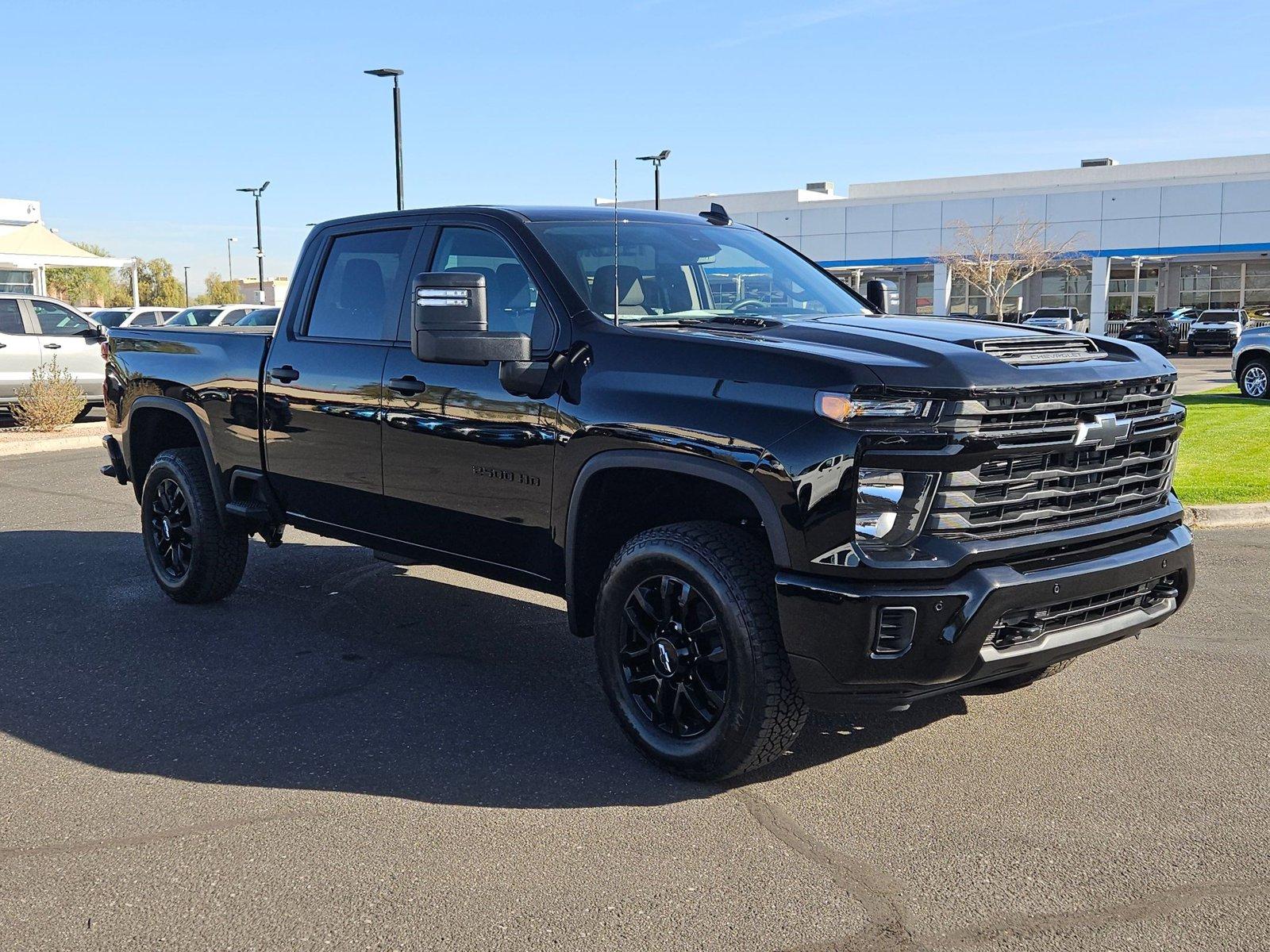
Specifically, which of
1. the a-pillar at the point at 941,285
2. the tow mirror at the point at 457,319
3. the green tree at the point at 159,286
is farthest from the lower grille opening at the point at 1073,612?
the green tree at the point at 159,286

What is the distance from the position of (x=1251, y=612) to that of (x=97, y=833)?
5658 mm

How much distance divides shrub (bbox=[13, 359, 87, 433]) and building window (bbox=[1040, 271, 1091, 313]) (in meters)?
48.8

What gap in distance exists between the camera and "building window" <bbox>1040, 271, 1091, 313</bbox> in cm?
5728

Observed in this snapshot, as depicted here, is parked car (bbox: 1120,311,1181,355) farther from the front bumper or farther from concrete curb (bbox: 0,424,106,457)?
the front bumper

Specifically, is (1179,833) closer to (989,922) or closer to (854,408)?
(989,922)

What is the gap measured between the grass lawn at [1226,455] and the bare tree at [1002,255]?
1219 inches

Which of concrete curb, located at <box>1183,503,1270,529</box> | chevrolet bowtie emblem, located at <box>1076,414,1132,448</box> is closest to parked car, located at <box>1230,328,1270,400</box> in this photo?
concrete curb, located at <box>1183,503,1270,529</box>

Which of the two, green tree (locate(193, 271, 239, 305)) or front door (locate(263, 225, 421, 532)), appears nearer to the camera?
front door (locate(263, 225, 421, 532))

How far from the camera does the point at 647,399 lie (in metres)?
4.32

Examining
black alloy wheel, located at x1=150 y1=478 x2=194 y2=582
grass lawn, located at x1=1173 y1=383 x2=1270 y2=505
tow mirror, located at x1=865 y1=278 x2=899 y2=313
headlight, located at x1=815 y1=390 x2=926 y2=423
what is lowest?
grass lawn, located at x1=1173 y1=383 x2=1270 y2=505

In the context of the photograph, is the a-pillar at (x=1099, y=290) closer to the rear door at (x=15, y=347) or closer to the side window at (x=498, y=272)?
the rear door at (x=15, y=347)

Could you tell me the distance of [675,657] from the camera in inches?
171

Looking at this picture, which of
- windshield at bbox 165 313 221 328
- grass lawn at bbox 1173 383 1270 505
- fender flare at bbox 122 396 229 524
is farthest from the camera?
windshield at bbox 165 313 221 328

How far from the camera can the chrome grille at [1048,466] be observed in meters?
3.83
